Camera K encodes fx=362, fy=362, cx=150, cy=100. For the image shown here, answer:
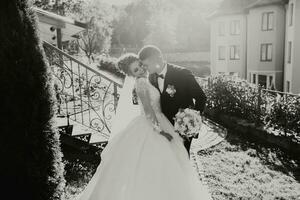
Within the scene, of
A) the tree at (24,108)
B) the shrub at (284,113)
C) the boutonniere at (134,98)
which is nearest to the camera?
the tree at (24,108)

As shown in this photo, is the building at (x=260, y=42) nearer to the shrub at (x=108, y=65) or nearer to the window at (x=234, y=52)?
the window at (x=234, y=52)

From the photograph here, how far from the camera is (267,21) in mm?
34844

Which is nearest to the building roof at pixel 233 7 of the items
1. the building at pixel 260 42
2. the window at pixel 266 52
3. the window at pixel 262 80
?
the building at pixel 260 42

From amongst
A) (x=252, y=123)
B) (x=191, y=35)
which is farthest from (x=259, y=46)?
(x=191, y=35)

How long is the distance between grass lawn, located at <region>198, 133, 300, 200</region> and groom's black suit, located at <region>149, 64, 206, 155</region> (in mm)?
2101

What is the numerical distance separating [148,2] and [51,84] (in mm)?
76084

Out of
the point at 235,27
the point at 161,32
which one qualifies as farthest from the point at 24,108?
the point at 161,32

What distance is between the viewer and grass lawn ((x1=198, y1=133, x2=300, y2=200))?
6.89 meters

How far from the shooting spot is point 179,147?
5426mm

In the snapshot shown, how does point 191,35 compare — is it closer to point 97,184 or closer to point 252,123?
point 252,123

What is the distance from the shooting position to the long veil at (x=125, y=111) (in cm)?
588

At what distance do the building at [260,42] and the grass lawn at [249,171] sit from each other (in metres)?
22.2

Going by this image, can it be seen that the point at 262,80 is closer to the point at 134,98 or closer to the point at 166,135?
the point at 134,98

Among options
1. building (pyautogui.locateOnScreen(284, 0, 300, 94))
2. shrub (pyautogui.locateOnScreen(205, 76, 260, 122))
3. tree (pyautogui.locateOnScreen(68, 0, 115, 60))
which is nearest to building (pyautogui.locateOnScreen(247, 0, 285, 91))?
building (pyautogui.locateOnScreen(284, 0, 300, 94))
